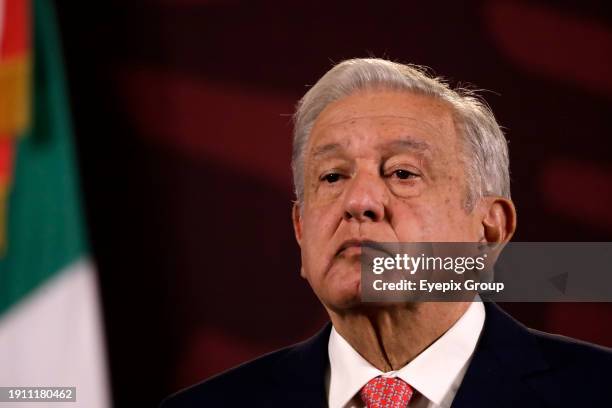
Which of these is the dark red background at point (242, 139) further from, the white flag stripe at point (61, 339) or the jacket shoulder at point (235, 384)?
the jacket shoulder at point (235, 384)

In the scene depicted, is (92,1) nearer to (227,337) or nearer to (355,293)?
(227,337)

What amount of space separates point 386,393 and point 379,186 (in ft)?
1.39

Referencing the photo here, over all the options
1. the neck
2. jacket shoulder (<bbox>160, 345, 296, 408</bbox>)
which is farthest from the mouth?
jacket shoulder (<bbox>160, 345, 296, 408</bbox>)

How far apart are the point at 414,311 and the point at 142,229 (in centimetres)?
93

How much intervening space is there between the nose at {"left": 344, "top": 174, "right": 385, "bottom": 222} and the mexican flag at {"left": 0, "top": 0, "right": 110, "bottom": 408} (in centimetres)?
95

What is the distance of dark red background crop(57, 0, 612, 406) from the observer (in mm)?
1958

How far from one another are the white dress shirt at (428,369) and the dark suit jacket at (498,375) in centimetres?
3

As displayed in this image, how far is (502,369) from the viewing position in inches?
61.4

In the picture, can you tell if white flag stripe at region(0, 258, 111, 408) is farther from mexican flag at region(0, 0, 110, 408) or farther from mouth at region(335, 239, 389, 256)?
mouth at region(335, 239, 389, 256)

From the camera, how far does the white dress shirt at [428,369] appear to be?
158 cm

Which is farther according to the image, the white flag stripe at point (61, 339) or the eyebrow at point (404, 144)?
the white flag stripe at point (61, 339)

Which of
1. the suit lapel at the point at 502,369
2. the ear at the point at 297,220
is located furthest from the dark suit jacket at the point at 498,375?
the ear at the point at 297,220

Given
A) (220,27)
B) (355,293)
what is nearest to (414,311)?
(355,293)

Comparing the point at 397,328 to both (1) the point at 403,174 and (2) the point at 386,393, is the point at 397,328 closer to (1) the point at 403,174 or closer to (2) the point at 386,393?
(2) the point at 386,393
